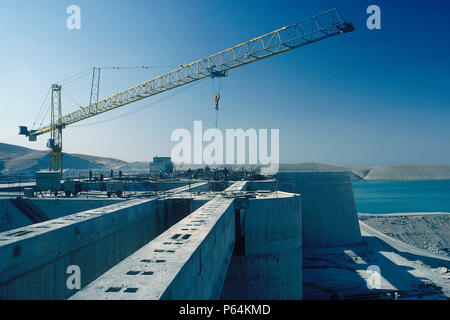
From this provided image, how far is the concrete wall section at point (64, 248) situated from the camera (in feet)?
24.8

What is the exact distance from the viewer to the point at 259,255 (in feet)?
48.8

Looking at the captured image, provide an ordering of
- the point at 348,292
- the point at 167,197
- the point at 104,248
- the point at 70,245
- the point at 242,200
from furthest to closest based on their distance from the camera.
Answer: the point at 348,292
the point at 167,197
the point at 242,200
the point at 104,248
the point at 70,245

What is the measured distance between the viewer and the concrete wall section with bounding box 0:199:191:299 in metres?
7.57

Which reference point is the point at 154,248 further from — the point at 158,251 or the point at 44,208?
the point at 44,208

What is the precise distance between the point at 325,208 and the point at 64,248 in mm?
31365

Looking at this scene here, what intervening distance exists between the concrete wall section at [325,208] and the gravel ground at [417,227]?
59.9 feet

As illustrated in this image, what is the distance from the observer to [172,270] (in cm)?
491

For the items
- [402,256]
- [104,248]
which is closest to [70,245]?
[104,248]

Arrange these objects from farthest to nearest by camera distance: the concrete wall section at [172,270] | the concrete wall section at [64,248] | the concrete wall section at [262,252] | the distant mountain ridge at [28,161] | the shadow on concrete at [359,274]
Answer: the distant mountain ridge at [28,161]
the shadow on concrete at [359,274]
the concrete wall section at [262,252]
the concrete wall section at [64,248]
the concrete wall section at [172,270]

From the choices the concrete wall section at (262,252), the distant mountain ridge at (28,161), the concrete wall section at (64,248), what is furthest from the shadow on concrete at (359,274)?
the distant mountain ridge at (28,161)

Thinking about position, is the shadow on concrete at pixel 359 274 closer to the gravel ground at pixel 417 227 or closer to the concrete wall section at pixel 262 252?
the concrete wall section at pixel 262 252
